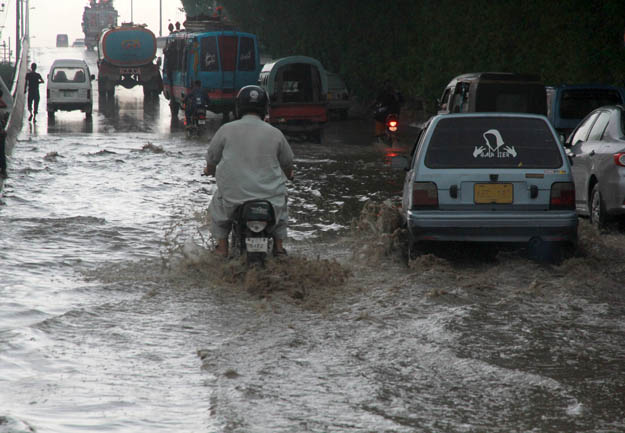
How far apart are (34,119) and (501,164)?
29338 mm

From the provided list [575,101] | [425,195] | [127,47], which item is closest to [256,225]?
[425,195]

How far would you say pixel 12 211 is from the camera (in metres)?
14.2

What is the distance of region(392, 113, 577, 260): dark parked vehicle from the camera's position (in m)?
9.65

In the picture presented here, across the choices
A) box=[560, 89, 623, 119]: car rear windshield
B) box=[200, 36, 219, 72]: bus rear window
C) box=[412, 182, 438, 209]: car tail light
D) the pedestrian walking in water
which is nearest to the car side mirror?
box=[412, 182, 438, 209]: car tail light

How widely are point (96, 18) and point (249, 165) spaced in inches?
4541

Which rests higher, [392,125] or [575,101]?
[575,101]

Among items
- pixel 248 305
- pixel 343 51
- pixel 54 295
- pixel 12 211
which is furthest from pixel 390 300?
pixel 343 51

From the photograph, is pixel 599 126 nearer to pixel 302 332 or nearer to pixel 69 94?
pixel 302 332

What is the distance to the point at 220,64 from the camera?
36656mm

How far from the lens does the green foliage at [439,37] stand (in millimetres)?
24875

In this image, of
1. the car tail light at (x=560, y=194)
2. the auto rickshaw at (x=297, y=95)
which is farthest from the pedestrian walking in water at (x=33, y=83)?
the car tail light at (x=560, y=194)

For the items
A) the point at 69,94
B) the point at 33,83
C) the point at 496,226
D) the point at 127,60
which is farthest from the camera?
the point at 127,60

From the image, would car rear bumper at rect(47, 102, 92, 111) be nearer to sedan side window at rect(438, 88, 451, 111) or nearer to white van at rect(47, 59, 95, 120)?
white van at rect(47, 59, 95, 120)

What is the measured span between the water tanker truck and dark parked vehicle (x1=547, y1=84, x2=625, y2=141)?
35.4 m
